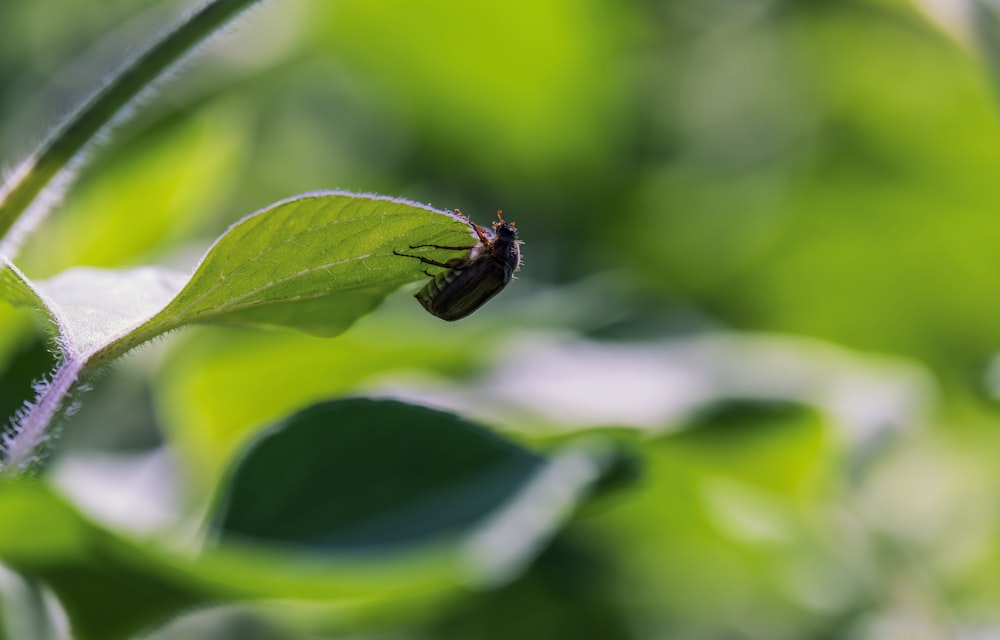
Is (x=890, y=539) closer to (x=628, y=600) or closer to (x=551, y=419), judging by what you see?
(x=628, y=600)

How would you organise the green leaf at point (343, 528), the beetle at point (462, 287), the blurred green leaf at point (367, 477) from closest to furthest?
the green leaf at point (343, 528), the blurred green leaf at point (367, 477), the beetle at point (462, 287)

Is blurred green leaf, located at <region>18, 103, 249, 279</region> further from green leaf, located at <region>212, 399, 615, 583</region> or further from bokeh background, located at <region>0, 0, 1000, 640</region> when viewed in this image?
green leaf, located at <region>212, 399, 615, 583</region>

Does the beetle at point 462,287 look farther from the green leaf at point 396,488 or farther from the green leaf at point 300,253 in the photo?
the green leaf at point 300,253

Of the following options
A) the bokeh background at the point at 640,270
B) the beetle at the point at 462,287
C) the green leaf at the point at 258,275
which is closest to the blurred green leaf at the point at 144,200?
the bokeh background at the point at 640,270

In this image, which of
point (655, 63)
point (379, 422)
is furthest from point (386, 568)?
point (655, 63)

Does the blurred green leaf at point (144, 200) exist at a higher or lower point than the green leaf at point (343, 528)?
higher

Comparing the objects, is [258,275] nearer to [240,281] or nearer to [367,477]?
[240,281]

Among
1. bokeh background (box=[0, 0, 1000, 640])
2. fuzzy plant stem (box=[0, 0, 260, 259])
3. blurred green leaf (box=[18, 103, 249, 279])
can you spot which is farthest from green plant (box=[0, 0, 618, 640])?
blurred green leaf (box=[18, 103, 249, 279])
